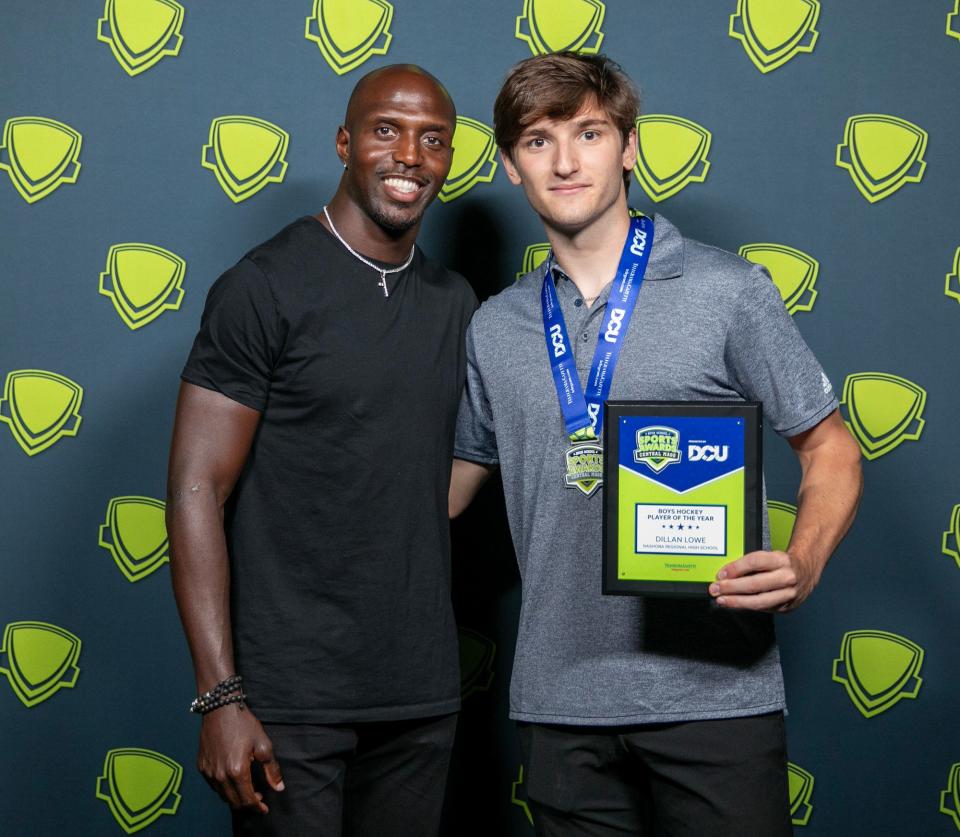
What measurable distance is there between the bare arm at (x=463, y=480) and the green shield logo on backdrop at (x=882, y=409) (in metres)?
0.79

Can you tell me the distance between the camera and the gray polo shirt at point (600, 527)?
60.3 inches

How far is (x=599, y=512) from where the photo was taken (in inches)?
61.9

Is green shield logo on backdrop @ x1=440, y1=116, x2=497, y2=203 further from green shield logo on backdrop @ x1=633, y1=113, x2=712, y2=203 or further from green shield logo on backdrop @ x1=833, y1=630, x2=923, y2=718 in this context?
green shield logo on backdrop @ x1=833, y1=630, x2=923, y2=718

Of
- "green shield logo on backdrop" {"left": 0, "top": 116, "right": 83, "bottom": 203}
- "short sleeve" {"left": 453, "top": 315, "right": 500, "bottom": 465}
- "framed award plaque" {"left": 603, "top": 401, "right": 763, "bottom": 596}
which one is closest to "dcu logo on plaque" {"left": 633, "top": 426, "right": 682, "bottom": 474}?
"framed award plaque" {"left": 603, "top": 401, "right": 763, "bottom": 596}

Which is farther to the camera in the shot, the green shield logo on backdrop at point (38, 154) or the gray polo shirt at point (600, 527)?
the green shield logo on backdrop at point (38, 154)

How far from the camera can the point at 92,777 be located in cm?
227

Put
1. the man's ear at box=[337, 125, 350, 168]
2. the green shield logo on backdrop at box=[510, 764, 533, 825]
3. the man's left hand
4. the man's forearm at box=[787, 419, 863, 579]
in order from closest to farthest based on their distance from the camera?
the man's left hand, the man's forearm at box=[787, 419, 863, 579], the man's ear at box=[337, 125, 350, 168], the green shield logo on backdrop at box=[510, 764, 533, 825]

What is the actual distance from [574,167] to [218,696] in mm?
946

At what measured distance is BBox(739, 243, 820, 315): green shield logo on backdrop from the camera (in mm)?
2193

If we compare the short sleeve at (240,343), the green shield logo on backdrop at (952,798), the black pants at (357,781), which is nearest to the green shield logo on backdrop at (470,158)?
the short sleeve at (240,343)

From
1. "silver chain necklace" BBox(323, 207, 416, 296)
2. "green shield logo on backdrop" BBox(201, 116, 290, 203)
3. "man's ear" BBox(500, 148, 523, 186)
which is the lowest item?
"silver chain necklace" BBox(323, 207, 416, 296)

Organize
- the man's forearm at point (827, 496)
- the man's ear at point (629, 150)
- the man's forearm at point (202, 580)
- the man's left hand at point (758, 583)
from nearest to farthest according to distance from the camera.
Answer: the man's left hand at point (758, 583) < the man's forearm at point (827, 496) < the man's forearm at point (202, 580) < the man's ear at point (629, 150)

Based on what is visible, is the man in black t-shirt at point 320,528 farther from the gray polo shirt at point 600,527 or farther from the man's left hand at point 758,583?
the man's left hand at point 758,583

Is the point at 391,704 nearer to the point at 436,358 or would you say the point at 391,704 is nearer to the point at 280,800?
the point at 280,800
